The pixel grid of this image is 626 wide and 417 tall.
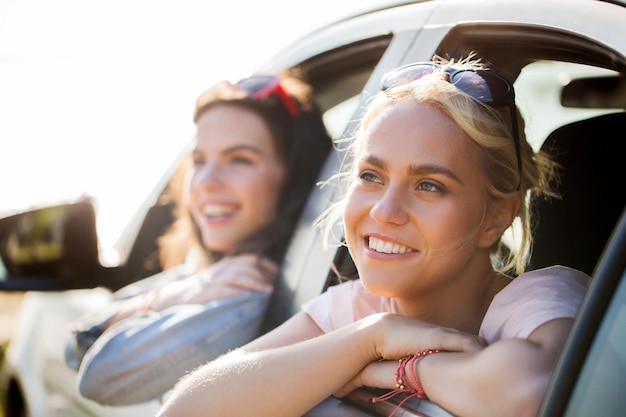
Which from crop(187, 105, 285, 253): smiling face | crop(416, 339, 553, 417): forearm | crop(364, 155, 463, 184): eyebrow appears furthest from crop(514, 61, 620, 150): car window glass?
crop(187, 105, 285, 253): smiling face

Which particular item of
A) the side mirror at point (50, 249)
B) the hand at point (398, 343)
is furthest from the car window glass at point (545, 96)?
the side mirror at point (50, 249)

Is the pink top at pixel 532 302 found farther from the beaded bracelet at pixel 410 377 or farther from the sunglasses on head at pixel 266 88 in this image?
the sunglasses on head at pixel 266 88

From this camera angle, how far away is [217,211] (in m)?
3.29

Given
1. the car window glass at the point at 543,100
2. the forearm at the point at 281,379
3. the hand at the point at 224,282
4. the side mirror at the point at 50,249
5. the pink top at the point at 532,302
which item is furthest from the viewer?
the side mirror at the point at 50,249

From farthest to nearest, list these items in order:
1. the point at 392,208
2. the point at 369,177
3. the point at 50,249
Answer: the point at 50,249 < the point at 369,177 < the point at 392,208

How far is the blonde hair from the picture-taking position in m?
1.85

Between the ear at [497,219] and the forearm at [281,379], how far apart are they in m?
0.34

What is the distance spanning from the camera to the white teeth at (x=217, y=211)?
3275 millimetres

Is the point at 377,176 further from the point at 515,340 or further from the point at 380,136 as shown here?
the point at 515,340

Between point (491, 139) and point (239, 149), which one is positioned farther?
point (239, 149)

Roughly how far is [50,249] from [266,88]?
4.50ft

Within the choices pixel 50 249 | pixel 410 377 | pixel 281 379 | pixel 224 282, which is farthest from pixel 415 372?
pixel 50 249

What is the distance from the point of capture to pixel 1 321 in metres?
8.91

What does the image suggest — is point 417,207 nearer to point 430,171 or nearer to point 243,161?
point 430,171
